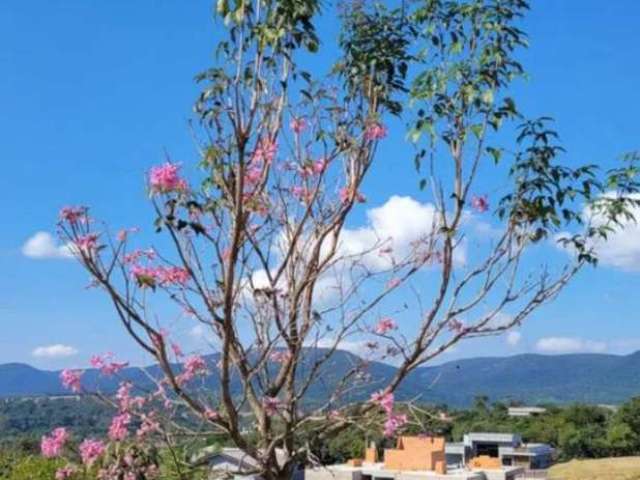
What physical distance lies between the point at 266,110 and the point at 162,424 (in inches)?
36.4

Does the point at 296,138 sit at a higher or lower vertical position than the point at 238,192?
higher

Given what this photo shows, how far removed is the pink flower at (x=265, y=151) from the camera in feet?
8.14

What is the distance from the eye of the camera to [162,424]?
8.11ft

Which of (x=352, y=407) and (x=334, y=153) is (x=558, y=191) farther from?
(x=352, y=407)

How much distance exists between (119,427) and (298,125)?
41.7 inches

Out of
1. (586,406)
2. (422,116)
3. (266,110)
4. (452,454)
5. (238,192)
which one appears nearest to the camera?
(238,192)

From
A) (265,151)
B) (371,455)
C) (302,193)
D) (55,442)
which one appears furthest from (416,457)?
(265,151)

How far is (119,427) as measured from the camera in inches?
96.2

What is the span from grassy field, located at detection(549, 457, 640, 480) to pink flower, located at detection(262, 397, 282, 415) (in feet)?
75.6

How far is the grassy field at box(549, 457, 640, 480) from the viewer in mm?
24109

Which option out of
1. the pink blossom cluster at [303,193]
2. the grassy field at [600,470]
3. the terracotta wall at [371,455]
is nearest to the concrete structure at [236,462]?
the pink blossom cluster at [303,193]

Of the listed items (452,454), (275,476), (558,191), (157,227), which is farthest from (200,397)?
(452,454)

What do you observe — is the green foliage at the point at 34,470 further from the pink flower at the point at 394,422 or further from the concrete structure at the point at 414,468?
the concrete structure at the point at 414,468

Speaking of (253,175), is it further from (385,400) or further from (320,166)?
(385,400)
